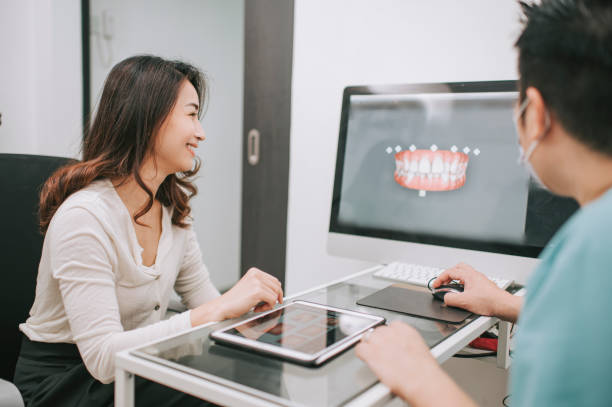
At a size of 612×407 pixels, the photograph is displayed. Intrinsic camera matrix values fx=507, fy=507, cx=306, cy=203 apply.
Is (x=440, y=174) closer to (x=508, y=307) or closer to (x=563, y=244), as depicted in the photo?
(x=508, y=307)

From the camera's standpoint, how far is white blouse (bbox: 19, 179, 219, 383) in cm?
93

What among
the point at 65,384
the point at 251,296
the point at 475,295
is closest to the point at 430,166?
the point at 475,295

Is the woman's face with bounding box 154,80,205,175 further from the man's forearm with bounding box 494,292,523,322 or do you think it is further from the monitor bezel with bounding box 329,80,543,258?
the man's forearm with bounding box 494,292,523,322

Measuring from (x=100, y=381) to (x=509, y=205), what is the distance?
3.24 ft

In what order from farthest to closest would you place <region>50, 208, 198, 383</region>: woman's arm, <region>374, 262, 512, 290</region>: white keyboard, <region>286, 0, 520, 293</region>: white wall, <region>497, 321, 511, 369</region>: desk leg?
<region>286, 0, 520, 293</region>: white wall, <region>374, 262, 512, 290</region>: white keyboard, <region>497, 321, 511, 369</region>: desk leg, <region>50, 208, 198, 383</region>: woman's arm

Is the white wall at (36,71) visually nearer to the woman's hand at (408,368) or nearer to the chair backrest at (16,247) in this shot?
the chair backrest at (16,247)

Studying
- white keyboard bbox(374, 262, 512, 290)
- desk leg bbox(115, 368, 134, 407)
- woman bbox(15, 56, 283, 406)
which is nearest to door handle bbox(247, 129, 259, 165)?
woman bbox(15, 56, 283, 406)

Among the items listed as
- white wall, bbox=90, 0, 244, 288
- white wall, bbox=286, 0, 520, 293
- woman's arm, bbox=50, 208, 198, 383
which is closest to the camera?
woman's arm, bbox=50, 208, 198, 383

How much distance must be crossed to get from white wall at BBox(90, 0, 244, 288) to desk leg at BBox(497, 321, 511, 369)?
7.51 feet

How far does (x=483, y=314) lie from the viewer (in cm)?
100

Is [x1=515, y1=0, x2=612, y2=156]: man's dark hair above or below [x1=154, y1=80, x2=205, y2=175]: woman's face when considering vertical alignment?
above

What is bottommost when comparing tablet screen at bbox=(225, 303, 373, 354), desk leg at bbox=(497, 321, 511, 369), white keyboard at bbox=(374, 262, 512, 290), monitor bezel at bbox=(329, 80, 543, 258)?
desk leg at bbox=(497, 321, 511, 369)

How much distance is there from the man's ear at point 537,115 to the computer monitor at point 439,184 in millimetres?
693

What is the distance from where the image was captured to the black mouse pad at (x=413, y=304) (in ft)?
3.20
